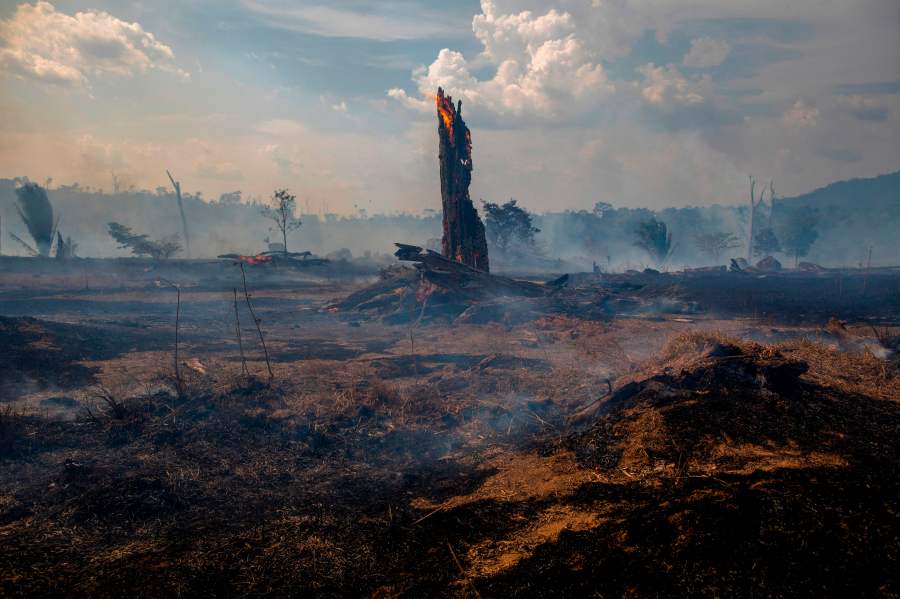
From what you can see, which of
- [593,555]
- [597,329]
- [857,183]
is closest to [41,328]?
[593,555]

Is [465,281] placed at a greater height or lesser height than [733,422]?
greater

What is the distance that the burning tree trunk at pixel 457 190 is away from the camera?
24.1m

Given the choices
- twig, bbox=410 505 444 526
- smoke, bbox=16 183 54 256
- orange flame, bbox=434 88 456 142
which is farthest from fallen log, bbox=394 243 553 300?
smoke, bbox=16 183 54 256

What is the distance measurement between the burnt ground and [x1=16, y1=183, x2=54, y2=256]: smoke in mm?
36825

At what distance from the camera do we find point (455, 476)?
6.48 m

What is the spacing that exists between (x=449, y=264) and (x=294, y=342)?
26.3 ft

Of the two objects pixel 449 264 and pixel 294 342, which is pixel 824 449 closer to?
pixel 294 342

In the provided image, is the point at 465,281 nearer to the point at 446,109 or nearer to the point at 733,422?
the point at 446,109

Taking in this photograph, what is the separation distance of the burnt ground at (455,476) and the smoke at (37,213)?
36.8 metres

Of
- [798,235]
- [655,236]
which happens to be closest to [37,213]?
[655,236]

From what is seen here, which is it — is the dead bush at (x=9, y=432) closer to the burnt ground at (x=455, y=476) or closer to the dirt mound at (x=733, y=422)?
the burnt ground at (x=455, y=476)

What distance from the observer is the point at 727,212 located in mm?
93250

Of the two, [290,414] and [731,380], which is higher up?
[731,380]

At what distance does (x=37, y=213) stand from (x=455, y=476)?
1998 inches
